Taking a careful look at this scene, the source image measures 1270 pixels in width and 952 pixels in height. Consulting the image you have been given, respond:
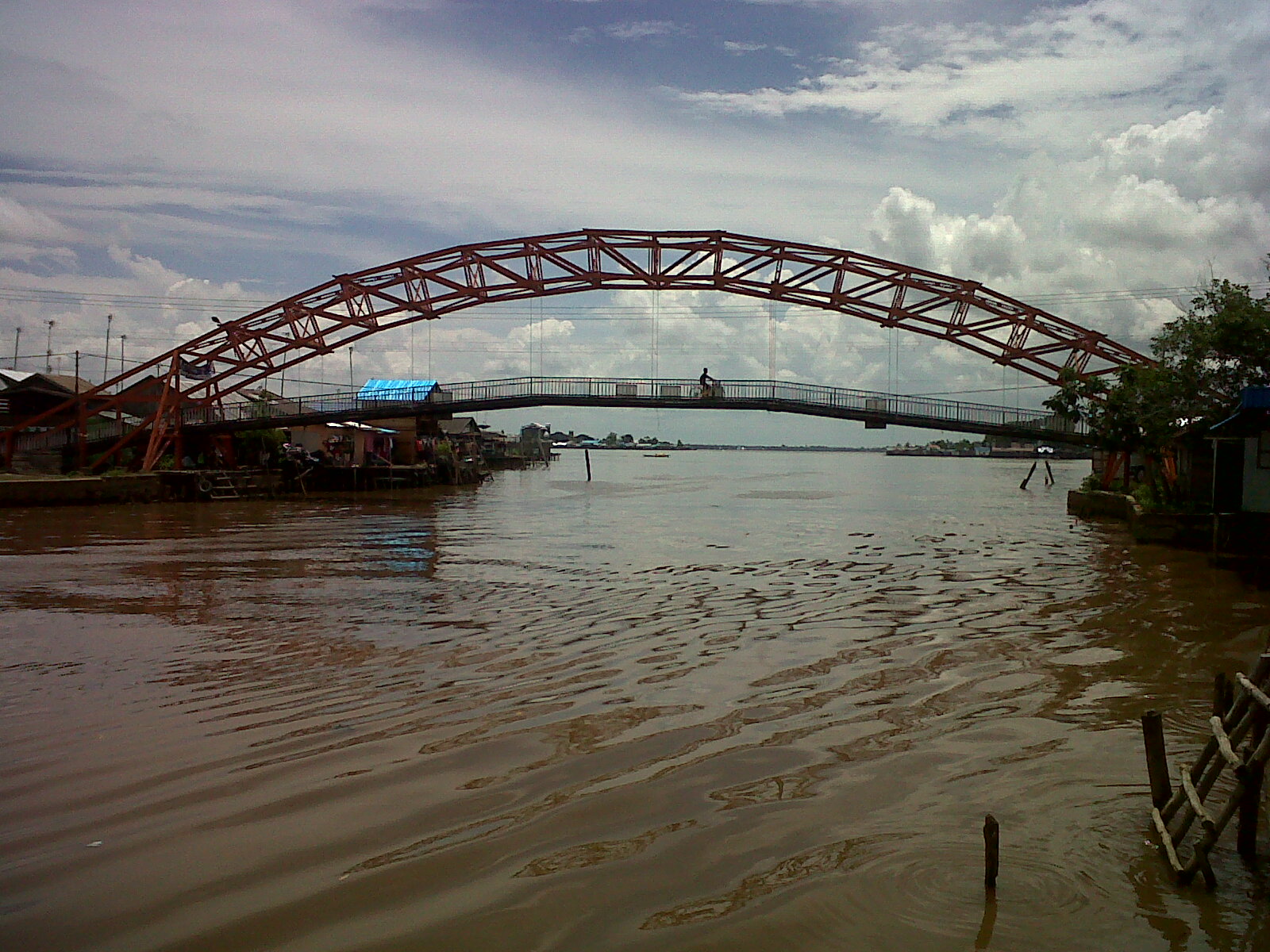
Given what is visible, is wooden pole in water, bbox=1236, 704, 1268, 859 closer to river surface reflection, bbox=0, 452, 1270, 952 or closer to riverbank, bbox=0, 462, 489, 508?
river surface reflection, bbox=0, 452, 1270, 952

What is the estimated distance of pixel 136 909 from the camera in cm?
454

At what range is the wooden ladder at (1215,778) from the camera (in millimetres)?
4559

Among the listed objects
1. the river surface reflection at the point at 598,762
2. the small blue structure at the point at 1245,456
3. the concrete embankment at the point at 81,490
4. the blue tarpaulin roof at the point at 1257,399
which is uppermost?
the blue tarpaulin roof at the point at 1257,399

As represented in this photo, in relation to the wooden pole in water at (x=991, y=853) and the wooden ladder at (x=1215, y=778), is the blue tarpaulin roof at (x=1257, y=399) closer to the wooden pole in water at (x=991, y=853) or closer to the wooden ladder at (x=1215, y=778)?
the wooden ladder at (x=1215, y=778)

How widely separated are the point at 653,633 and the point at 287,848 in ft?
20.8

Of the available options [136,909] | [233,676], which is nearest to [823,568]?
[233,676]

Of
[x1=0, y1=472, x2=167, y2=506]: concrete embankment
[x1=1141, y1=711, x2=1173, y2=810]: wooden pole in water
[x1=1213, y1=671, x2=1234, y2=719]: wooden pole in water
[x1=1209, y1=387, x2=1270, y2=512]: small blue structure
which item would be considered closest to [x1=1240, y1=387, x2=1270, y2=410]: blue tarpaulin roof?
[x1=1209, y1=387, x2=1270, y2=512]: small blue structure

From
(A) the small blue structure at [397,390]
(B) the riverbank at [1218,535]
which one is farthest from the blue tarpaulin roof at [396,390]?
(B) the riverbank at [1218,535]

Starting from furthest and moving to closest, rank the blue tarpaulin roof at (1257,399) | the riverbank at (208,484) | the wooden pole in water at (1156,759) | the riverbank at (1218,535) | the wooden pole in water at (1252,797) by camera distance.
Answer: the riverbank at (208,484)
the riverbank at (1218,535)
the blue tarpaulin roof at (1257,399)
the wooden pole in water at (1156,759)
the wooden pole in water at (1252,797)

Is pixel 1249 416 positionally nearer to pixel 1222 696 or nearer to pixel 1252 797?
pixel 1222 696

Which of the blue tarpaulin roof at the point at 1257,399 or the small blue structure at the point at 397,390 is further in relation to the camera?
the small blue structure at the point at 397,390

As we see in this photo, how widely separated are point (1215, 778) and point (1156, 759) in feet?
0.99

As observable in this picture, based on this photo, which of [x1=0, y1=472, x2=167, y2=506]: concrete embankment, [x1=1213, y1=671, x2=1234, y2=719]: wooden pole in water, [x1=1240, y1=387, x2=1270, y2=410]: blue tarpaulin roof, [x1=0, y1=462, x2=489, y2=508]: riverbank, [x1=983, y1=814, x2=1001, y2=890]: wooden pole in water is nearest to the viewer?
[x1=983, y1=814, x2=1001, y2=890]: wooden pole in water

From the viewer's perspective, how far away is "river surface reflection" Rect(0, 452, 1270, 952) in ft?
15.1
